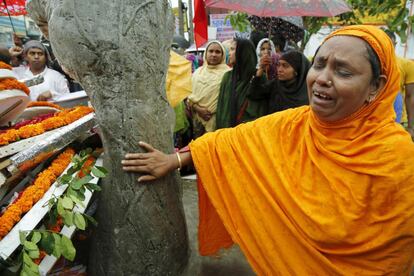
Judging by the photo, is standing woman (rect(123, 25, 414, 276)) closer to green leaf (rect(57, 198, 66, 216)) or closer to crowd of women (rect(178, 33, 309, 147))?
green leaf (rect(57, 198, 66, 216))

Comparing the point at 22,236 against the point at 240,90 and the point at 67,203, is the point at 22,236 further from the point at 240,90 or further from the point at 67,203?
the point at 240,90

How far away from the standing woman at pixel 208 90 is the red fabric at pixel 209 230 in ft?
7.48

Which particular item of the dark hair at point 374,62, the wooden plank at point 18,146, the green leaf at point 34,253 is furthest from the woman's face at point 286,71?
the green leaf at point 34,253

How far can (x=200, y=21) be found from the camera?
14.3 ft

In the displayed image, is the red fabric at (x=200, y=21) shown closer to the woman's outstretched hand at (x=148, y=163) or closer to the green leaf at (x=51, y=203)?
the woman's outstretched hand at (x=148, y=163)

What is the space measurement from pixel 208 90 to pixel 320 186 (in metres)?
2.92

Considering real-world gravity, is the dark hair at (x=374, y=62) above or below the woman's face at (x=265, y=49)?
above

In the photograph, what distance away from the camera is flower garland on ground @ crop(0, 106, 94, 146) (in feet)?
5.65

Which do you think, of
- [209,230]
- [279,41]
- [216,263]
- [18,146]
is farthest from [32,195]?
[279,41]

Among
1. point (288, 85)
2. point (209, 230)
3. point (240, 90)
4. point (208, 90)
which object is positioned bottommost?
point (209, 230)

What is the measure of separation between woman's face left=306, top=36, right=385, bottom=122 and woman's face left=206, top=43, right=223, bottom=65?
9.86ft

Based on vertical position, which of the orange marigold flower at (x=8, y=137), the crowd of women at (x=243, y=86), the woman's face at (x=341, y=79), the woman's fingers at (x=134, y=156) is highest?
the woman's face at (x=341, y=79)

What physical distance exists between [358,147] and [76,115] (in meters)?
1.69

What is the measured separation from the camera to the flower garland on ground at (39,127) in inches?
67.8
